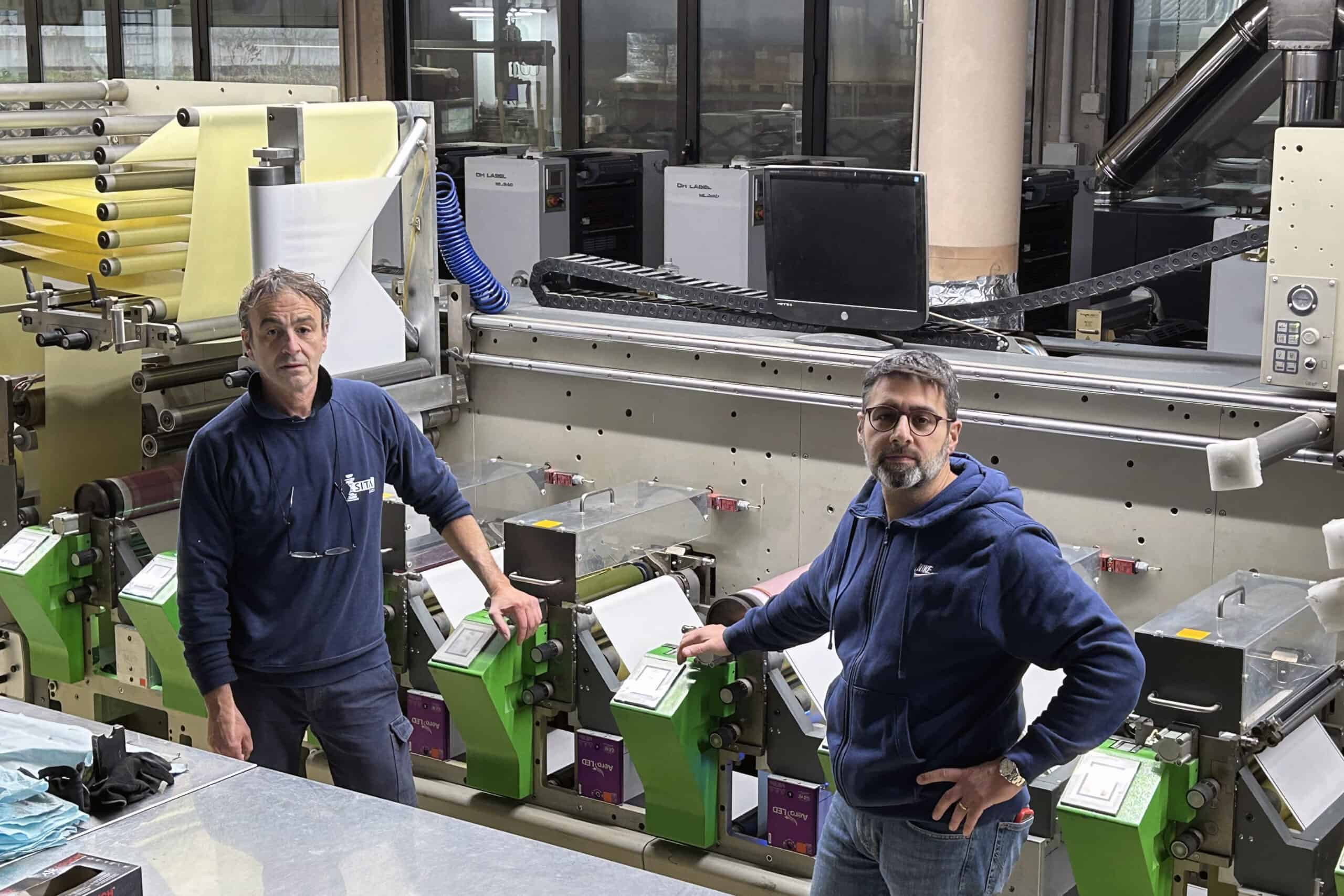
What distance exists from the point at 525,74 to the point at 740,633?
7993 millimetres

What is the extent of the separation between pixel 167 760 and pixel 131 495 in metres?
1.80

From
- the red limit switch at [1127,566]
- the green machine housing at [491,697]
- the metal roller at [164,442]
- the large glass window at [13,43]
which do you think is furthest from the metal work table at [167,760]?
the large glass window at [13,43]

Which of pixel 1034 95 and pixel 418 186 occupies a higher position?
pixel 1034 95

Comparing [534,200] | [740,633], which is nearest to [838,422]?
[740,633]

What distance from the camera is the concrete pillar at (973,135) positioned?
454 cm

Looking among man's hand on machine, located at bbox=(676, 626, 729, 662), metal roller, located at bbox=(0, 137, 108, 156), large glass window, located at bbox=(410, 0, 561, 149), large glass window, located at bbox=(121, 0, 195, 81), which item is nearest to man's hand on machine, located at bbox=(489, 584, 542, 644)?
man's hand on machine, located at bbox=(676, 626, 729, 662)

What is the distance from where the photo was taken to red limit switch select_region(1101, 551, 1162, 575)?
3379mm

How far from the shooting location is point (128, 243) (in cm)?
380

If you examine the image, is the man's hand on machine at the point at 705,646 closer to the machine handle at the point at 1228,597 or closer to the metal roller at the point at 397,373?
the machine handle at the point at 1228,597

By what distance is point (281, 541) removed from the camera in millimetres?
2869

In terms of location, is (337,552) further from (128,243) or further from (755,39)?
(755,39)

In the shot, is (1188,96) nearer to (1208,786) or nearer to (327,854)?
(1208,786)

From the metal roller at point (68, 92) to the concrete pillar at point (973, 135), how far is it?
2576 millimetres

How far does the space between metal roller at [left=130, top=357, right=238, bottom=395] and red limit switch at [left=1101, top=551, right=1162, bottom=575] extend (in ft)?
7.08
